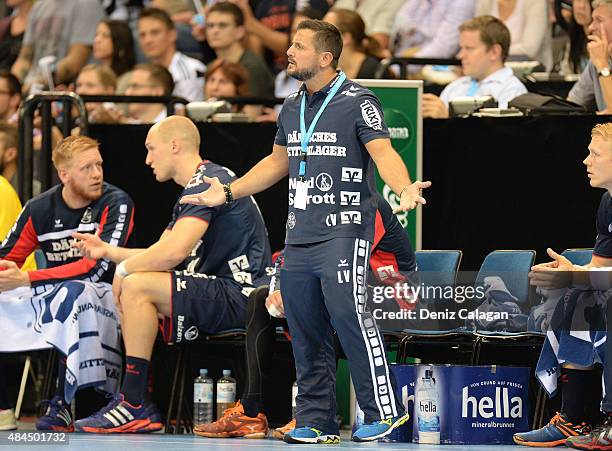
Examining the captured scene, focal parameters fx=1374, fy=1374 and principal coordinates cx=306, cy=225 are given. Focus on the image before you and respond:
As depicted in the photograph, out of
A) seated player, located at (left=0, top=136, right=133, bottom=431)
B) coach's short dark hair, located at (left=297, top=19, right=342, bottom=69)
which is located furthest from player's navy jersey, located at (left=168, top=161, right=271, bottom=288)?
coach's short dark hair, located at (left=297, top=19, right=342, bottom=69)

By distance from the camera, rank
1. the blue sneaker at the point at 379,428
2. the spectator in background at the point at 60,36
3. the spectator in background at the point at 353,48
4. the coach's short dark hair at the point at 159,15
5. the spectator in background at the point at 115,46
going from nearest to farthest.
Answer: the blue sneaker at the point at 379,428 → the spectator in background at the point at 353,48 → the coach's short dark hair at the point at 159,15 → the spectator in background at the point at 115,46 → the spectator in background at the point at 60,36

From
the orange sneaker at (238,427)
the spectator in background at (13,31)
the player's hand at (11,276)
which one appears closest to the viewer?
the orange sneaker at (238,427)

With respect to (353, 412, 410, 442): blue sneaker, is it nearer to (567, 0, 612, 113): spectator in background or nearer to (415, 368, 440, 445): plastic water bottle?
(415, 368, 440, 445): plastic water bottle

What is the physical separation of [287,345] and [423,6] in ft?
12.8

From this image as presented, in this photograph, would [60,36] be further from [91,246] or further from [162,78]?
[91,246]

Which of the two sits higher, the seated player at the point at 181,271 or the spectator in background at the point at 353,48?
the spectator in background at the point at 353,48

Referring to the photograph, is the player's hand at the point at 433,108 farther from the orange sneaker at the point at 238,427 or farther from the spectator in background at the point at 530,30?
the orange sneaker at the point at 238,427

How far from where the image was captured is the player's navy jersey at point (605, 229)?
639cm

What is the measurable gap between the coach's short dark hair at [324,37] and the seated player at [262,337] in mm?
921

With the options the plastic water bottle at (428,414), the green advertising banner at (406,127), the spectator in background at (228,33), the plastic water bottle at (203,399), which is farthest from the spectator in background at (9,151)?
the plastic water bottle at (428,414)

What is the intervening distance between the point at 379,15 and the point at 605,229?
15.6 ft

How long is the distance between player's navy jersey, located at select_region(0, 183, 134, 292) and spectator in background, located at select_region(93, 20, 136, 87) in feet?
11.7

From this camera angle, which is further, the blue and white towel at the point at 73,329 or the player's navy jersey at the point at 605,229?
the blue and white towel at the point at 73,329

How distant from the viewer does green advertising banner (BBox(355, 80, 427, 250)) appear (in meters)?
7.91
